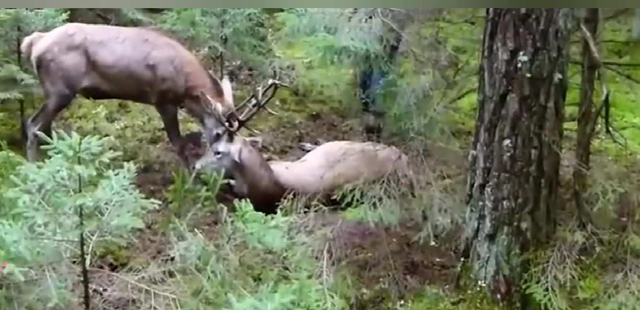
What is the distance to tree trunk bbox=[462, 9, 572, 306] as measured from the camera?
1894 millimetres

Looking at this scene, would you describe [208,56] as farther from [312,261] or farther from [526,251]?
[526,251]

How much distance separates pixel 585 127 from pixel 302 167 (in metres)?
0.62

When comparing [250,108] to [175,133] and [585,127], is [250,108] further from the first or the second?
[585,127]

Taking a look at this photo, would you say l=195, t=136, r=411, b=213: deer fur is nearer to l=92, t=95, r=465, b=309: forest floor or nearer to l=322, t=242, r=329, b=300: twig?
l=92, t=95, r=465, b=309: forest floor

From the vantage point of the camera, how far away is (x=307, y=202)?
208cm

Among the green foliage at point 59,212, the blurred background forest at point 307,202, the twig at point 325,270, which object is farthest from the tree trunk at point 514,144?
the green foliage at point 59,212

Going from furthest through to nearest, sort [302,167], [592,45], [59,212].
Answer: [302,167], [592,45], [59,212]

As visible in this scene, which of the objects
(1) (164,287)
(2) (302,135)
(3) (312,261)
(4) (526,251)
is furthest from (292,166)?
(4) (526,251)

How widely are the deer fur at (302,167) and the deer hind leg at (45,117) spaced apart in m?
0.32

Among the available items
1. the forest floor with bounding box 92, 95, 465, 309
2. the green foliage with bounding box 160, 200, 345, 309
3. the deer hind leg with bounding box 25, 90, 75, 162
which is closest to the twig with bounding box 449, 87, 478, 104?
the forest floor with bounding box 92, 95, 465, 309

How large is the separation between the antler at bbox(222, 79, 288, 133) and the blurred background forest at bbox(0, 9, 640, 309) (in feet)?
0.05

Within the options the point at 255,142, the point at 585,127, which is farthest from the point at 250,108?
the point at 585,127

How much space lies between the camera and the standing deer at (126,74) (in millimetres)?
1966

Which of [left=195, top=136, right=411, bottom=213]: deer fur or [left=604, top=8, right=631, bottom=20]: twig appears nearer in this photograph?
[left=604, top=8, right=631, bottom=20]: twig
